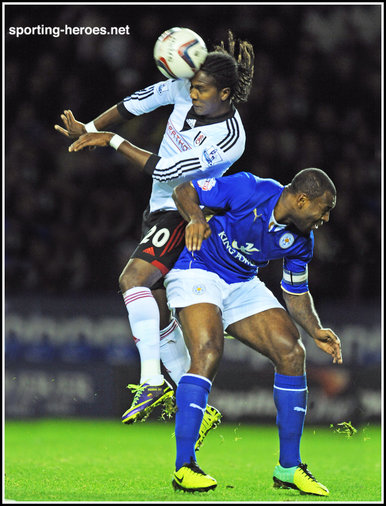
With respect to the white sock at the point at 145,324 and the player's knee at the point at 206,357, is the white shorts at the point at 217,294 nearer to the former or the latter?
the white sock at the point at 145,324

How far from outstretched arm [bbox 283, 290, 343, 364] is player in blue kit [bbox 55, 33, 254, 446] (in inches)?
32.9

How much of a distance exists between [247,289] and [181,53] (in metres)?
1.58

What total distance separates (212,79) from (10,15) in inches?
332

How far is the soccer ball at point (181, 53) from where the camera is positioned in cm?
539

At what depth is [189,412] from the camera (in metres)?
4.98

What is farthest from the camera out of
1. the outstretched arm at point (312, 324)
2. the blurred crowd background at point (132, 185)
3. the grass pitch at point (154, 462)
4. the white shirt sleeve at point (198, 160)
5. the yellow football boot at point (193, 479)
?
the blurred crowd background at point (132, 185)

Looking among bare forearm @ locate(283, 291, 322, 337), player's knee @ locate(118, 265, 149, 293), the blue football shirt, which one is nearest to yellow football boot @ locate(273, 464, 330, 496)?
bare forearm @ locate(283, 291, 322, 337)

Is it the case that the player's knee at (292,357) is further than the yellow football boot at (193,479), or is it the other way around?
the player's knee at (292,357)

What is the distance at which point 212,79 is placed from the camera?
5.41 m

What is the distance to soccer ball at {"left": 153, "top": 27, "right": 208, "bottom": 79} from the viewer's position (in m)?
5.39

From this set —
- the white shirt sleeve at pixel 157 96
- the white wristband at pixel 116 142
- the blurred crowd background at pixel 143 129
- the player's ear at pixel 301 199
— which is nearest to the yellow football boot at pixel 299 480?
the player's ear at pixel 301 199

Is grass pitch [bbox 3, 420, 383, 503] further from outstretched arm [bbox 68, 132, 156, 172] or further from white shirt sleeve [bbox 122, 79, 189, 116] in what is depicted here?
white shirt sleeve [bbox 122, 79, 189, 116]

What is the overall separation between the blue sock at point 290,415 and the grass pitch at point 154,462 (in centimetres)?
24

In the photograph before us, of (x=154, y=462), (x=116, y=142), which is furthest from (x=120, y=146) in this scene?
(x=154, y=462)
